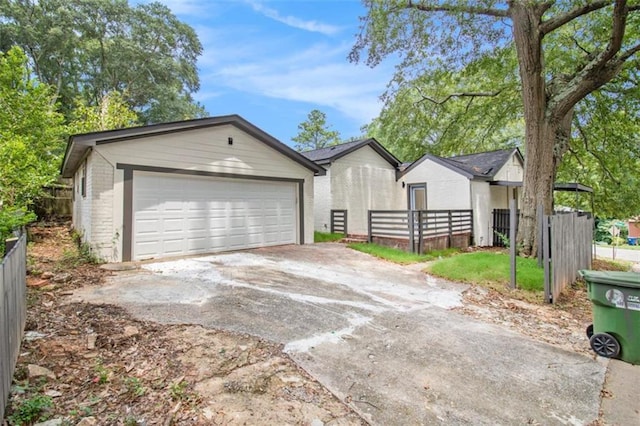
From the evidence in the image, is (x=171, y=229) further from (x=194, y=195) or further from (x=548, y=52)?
(x=548, y=52)

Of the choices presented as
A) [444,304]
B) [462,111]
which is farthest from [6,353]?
[462,111]

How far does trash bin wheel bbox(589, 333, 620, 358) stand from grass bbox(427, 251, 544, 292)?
119 inches

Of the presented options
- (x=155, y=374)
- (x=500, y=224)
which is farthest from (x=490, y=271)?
(x=155, y=374)

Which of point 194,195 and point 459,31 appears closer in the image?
point 194,195

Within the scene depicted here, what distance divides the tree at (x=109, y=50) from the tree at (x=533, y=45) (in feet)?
62.3

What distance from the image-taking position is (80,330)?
3.69 m

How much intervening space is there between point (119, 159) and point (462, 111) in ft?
42.5

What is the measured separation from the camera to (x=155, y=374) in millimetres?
2863

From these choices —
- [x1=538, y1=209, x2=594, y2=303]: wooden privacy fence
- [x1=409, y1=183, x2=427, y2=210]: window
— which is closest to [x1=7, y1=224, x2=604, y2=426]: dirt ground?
[x1=538, y1=209, x2=594, y2=303]: wooden privacy fence

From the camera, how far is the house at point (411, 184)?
43.4 ft

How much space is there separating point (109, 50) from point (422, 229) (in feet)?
89.2

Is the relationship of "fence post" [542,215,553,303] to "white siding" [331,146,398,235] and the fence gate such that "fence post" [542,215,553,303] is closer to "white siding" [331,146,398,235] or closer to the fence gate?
the fence gate

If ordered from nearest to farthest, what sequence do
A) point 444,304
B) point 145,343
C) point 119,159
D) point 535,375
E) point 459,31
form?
point 535,375, point 145,343, point 444,304, point 119,159, point 459,31

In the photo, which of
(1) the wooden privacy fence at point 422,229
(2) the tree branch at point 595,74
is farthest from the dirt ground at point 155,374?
(2) the tree branch at point 595,74
